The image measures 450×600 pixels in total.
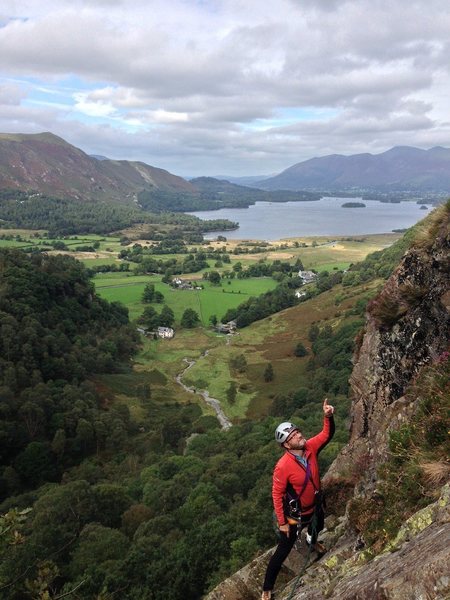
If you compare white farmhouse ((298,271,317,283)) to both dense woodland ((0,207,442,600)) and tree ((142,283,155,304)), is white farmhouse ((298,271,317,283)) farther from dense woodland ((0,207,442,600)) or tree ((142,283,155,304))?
dense woodland ((0,207,442,600))

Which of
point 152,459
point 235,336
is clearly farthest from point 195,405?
point 235,336

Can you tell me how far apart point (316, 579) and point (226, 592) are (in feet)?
11.7

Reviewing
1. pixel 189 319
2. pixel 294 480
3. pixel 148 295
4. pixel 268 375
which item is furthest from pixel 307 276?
pixel 294 480

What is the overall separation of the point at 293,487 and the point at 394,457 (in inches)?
104

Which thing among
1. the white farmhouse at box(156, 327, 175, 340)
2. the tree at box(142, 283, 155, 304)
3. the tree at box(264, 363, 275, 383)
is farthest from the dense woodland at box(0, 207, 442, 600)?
the tree at box(142, 283, 155, 304)

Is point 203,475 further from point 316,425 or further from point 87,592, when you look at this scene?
point 87,592

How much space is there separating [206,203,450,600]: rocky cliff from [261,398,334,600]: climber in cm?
81

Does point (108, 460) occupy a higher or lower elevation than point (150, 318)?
lower

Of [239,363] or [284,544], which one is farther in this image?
[239,363]

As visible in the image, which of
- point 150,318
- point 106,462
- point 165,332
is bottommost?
point 106,462

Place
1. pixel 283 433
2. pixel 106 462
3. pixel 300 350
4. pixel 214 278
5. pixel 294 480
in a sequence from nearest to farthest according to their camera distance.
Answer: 1. pixel 294 480
2. pixel 283 433
3. pixel 106 462
4. pixel 300 350
5. pixel 214 278

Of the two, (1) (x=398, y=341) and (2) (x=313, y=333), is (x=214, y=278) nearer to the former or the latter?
(2) (x=313, y=333)

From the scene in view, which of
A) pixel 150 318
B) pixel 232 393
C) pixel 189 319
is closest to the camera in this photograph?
pixel 232 393

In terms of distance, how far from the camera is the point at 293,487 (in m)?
8.26
